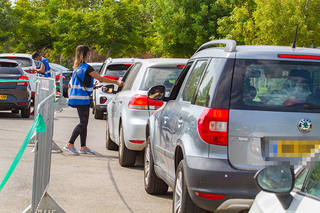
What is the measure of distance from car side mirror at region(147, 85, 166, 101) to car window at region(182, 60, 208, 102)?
2.32 feet

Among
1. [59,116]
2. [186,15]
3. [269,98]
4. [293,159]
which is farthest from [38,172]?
[186,15]

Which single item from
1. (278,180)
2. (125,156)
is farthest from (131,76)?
(278,180)

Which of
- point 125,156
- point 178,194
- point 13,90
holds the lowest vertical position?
point 125,156

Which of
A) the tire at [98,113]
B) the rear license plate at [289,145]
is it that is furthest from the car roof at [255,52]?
the tire at [98,113]

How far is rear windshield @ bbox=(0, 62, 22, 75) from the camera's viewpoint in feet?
46.9

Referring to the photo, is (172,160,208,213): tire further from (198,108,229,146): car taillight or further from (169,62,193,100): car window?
(169,62,193,100): car window

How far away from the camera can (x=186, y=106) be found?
4.53m

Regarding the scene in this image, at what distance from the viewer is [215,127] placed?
3820 mm

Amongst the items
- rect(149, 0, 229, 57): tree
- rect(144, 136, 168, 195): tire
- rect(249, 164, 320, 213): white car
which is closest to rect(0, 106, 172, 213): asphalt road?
rect(144, 136, 168, 195): tire

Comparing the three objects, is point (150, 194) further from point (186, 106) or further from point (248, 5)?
point (248, 5)

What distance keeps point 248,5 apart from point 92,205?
25.1 metres

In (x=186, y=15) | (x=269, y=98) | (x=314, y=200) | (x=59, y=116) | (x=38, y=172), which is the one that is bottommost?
(x=59, y=116)

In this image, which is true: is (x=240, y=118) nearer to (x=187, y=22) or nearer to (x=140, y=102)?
(x=140, y=102)

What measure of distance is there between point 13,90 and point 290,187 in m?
12.8
